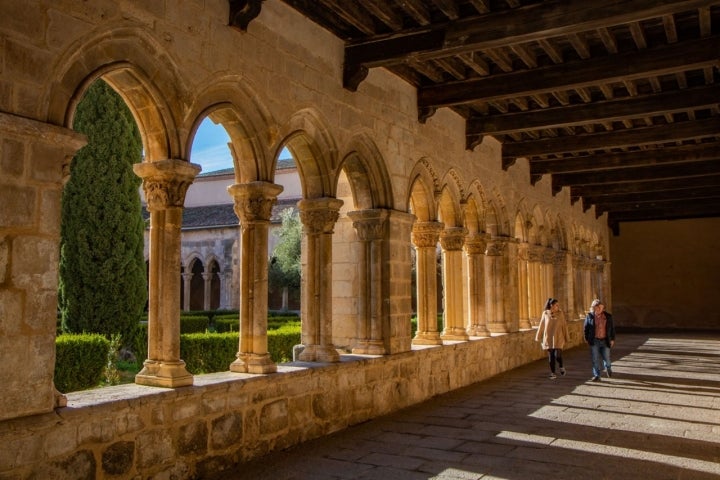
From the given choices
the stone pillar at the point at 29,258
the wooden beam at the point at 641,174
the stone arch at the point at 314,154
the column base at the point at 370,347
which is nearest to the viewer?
the stone pillar at the point at 29,258

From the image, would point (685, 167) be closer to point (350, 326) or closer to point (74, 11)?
point (350, 326)

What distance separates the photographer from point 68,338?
6816 millimetres

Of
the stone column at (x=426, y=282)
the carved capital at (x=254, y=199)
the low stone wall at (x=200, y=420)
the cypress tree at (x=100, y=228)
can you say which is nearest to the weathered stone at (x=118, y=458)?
the low stone wall at (x=200, y=420)

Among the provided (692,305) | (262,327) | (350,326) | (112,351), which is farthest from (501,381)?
(692,305)

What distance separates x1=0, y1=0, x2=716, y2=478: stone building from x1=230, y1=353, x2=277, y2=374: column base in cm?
1

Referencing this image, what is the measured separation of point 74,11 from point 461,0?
282cm

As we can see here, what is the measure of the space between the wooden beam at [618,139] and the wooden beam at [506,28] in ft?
13.4

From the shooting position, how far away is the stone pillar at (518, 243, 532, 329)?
10.2m

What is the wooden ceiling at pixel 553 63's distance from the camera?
15.9 ft

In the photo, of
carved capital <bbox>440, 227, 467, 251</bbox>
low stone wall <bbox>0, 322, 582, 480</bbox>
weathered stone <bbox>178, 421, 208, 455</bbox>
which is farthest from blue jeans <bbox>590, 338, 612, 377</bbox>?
weathered stone <bbox>178, 421, 208, 455</bbox>

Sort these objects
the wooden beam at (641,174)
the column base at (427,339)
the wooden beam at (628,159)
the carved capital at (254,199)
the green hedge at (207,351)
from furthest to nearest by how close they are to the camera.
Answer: the wooden beam at (641,174) < the wooden beam at (628,159) < the green hedge at (207,351) < the column base at (427,339) < the carved capital at (254,199)

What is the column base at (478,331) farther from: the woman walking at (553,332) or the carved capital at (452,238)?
the carved capital at (452,238)

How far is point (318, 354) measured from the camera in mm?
5172

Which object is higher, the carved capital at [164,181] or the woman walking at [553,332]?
the carved capital at [164,181]
